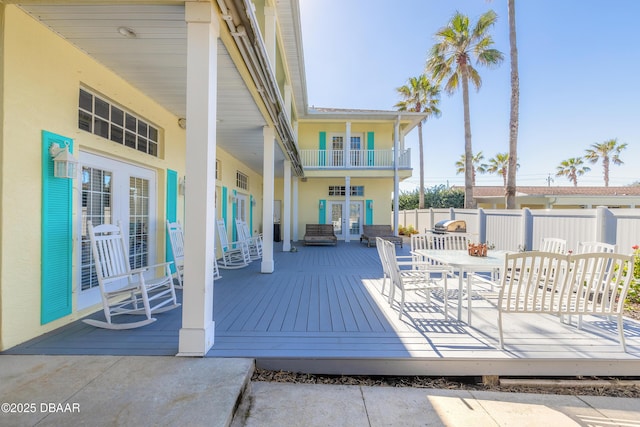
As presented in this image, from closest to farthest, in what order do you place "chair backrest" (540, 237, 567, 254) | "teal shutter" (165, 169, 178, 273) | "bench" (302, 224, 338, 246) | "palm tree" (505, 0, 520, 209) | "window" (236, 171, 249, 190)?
"chair backrest" (540, 237, 567, 254)
"teal shutter" (165, 169, 178, 273)
"palm tree" (505, 0, 520, 209)
"window" (236, 171, 249, 190)
"bench" (302, 224, 338, 246)

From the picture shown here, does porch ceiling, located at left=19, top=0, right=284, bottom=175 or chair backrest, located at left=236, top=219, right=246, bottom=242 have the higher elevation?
porch ceiling, located at left=19, top=0, right=284, bottom=175

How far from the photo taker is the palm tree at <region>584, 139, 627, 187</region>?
2628 cm

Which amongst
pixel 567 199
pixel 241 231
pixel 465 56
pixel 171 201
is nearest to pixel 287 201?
pixel 241 231

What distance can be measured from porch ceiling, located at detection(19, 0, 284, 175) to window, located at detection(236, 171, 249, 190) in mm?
4338

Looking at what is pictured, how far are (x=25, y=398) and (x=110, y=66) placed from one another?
3312 millimetres

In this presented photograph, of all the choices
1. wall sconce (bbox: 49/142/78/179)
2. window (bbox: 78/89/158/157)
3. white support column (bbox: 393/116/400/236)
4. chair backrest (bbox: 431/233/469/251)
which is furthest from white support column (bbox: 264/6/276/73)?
white support column (bbox: 393/116/400/236)

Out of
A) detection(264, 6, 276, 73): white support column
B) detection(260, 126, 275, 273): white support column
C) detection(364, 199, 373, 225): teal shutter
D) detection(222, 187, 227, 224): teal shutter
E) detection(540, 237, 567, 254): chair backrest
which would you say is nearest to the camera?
detection(540, 237, 567, 254): chair backrest

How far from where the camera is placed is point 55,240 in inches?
105

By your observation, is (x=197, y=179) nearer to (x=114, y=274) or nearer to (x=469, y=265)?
(x=114, y=274)

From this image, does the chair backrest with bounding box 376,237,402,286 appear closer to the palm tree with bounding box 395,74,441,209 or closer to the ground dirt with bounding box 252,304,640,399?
the ground dirt with bounding box 252,304,640,399

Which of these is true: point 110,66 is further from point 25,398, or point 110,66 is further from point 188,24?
point 25,398

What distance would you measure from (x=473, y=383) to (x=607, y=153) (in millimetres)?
37622

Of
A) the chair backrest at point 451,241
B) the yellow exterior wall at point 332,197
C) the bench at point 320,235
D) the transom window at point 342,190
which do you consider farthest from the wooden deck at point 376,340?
the transom window at point 342,190

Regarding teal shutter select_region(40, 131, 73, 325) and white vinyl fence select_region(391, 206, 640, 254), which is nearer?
teal shutter select_region(40, 131, 73, 325)
